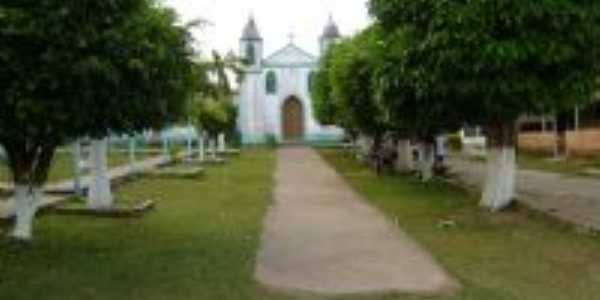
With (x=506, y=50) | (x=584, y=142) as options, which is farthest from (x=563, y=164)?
(x=506, y=50)

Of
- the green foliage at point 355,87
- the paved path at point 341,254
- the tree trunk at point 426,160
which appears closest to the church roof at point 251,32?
the green foliage at point 355,87

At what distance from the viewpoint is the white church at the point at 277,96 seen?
315ft

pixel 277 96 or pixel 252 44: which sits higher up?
pixel 252 44

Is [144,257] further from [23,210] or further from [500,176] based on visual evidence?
[500,176]

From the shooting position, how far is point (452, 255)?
1548cm

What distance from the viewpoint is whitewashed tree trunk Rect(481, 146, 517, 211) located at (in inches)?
857

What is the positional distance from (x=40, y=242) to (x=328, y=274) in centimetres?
465

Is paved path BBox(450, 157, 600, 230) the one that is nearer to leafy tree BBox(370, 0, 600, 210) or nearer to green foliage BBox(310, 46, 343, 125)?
leafy tree BBox(370, 0, 600, 210)

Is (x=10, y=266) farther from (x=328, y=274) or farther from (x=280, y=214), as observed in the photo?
(x=280, y=214)

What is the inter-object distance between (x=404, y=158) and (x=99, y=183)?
2094 cm

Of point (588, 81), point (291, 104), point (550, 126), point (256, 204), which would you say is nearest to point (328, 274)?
point (588, 81)

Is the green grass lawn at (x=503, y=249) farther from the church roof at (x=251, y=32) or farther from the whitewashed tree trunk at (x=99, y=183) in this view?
the church roof at (x=251, y=32)

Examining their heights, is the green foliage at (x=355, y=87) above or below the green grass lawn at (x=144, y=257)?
above

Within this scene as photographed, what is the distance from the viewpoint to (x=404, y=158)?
41719 millimetres
